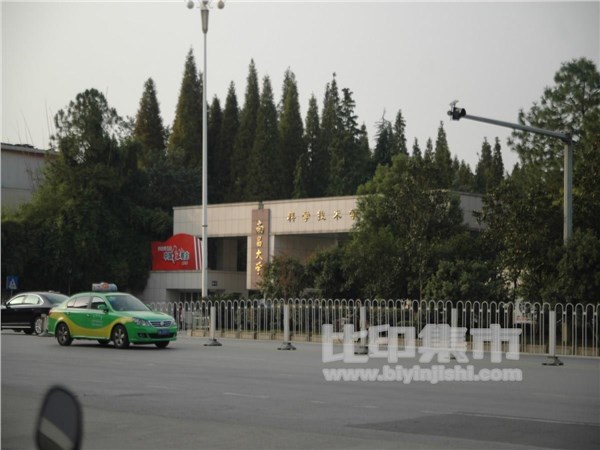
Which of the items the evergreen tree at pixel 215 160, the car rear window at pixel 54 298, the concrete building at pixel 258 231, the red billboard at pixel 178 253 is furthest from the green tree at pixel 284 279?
the evergreen tree at pixel 215 160

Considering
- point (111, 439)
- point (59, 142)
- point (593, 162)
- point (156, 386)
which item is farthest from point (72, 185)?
point (111, 439)

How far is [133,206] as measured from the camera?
63906mm

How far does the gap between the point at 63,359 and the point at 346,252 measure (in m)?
19.3

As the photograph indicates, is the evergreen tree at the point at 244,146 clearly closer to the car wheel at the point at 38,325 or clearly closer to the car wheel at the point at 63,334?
the car wheel at the point at 38,325

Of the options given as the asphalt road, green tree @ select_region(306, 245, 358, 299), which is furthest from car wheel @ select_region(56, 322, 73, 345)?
green tree @ select_region(306, 245, 358, 299)

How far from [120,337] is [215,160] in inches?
2238

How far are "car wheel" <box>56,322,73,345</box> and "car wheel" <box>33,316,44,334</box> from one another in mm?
6041

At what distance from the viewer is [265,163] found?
74438 millimetres

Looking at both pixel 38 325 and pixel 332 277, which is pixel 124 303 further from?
pixel 332 277

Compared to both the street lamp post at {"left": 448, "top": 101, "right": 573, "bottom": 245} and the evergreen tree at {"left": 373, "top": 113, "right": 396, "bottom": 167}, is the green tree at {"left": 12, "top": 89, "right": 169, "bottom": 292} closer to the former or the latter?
the evergreen tree at {"left": 373, "top": 113, "right": 396, "bottom": 167}

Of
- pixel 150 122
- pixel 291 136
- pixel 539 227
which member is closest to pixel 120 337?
pixel 539 227

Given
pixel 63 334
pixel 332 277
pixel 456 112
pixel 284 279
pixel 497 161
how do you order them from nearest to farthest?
pixel 456 112 < pixel 63 334 < pixel 332 277 < pixel 284 279 < pixel 497 161

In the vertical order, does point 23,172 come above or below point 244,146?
below

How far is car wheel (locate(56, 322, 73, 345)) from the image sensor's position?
84.7 ft
